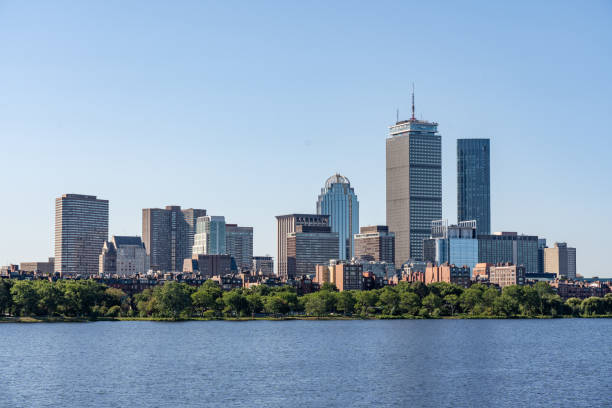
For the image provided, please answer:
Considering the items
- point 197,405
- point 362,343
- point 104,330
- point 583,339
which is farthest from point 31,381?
point 583,339

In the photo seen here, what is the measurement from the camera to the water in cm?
9212

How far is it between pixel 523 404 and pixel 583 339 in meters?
85.4

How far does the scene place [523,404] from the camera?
293 feet

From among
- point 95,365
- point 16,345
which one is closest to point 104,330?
point 16,345

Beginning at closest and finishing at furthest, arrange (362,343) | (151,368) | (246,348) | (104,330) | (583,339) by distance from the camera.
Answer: (151,368) → (246,348) → (362,343) → (583,339) → (104,330)

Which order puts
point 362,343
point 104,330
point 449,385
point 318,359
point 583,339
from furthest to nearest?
1. point 104,330
2. point 583,339
3. point 362,343
4. point 318,359
5. point 449,385

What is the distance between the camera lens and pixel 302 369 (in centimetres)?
11612

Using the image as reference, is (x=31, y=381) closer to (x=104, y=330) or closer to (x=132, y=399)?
(x=132, y=399)

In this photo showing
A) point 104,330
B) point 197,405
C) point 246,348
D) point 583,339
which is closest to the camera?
point 197,405

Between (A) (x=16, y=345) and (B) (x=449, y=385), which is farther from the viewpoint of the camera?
(A) (x=16, y=345)

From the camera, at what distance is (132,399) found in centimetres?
9081

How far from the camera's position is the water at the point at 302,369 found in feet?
302

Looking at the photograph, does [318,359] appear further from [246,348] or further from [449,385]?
[449,385]

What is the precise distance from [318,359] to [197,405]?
42.2m
